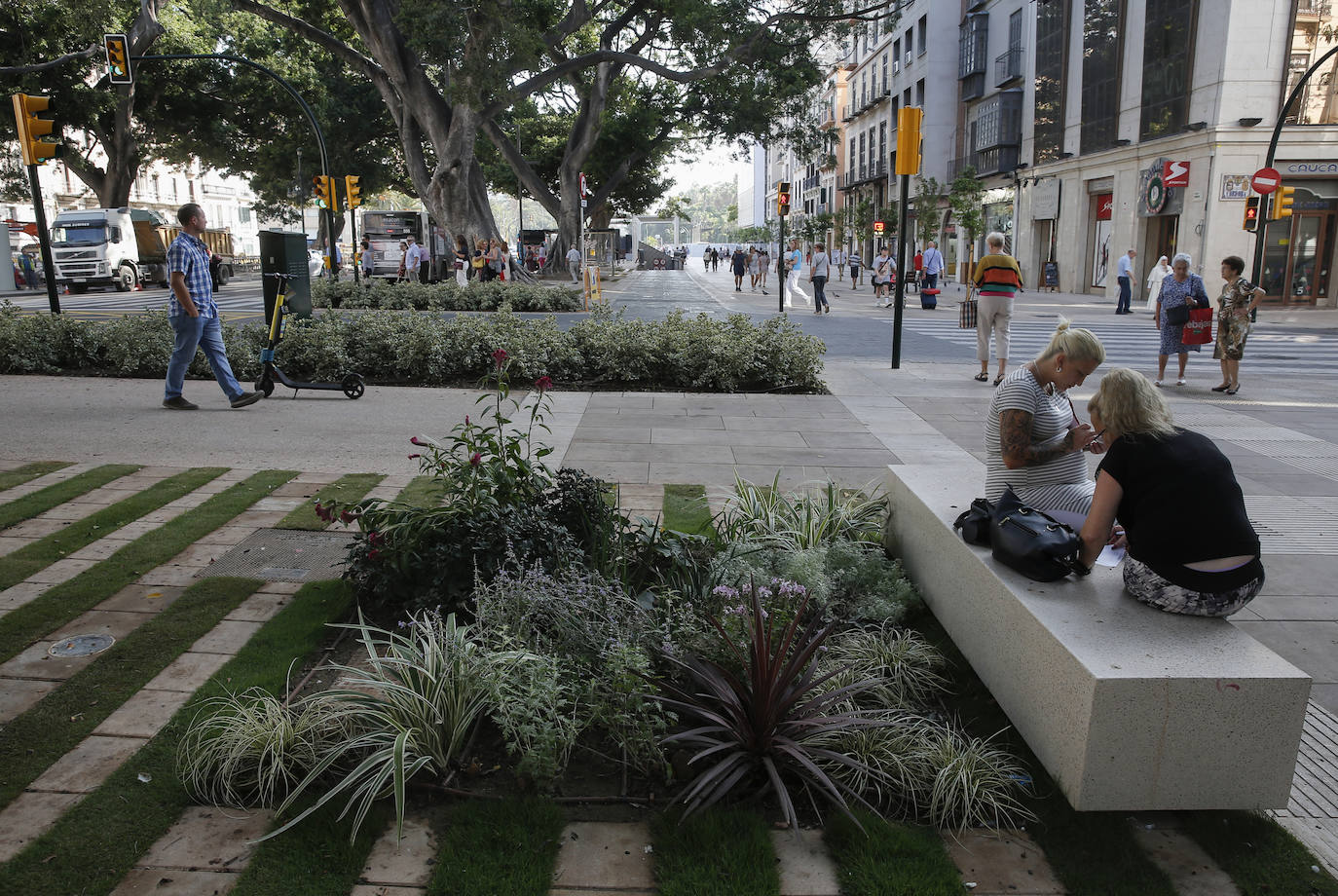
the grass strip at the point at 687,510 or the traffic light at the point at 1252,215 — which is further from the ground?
the traffic light at the point at 1252,215

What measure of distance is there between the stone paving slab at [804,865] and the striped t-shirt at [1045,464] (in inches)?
83.0

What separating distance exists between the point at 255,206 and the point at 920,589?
6287cm

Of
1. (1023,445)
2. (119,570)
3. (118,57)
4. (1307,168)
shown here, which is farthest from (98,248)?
(1307,168)

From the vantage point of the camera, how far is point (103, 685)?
357 cm

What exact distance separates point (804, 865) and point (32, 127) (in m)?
14.1

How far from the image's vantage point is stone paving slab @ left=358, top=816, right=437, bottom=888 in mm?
2596

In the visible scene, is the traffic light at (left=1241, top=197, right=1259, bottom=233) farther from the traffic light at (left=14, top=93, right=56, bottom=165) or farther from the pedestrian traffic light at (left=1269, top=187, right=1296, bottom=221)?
the traffic light at (left=14, top=93, right=56, bottom=165)

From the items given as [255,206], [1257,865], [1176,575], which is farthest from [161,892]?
[255,206]

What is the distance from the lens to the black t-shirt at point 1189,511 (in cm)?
316

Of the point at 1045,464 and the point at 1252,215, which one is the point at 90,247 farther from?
the point at 1045,464


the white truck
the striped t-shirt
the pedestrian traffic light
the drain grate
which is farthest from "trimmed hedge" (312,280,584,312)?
the striped t-shirt

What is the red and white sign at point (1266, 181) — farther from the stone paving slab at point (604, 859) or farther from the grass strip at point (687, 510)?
the stone paving slab at point (604, 859)

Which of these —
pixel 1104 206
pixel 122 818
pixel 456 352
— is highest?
pixel 1104 206

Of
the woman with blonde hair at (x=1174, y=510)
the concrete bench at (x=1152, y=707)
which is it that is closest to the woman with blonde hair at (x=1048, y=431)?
the woman with blonde hair at (x=1174, y=510)
